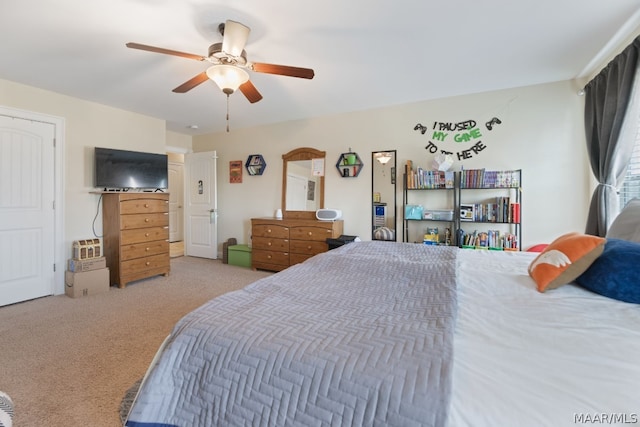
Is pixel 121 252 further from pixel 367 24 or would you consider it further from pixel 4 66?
pixel 367 24

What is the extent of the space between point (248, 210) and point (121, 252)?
6.61 feet

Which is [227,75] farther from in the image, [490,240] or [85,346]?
[490,240]

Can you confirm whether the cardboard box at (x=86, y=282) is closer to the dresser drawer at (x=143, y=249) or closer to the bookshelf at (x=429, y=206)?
the dresser drawer at (x=143, y=249)

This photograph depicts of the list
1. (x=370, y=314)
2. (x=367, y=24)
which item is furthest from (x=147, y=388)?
(x=367, y=24)

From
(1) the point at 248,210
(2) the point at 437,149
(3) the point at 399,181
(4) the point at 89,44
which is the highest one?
(4) the point at 89,44

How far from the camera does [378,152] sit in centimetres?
401

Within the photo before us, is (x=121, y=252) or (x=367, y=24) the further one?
(x=121, y=252)

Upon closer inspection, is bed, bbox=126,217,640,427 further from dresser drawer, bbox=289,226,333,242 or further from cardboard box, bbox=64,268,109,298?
cardboard box, bbox=64,268,109,298

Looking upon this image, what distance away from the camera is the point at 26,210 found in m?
3.26

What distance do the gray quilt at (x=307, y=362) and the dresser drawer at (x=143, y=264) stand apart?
3.17m

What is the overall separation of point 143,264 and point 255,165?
7.45 ft

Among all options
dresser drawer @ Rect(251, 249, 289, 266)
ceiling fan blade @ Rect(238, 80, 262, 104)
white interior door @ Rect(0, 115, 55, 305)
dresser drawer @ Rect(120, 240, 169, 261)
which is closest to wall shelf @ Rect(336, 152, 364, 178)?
dresser drawer @ Rect(251, 249, 289, 266)

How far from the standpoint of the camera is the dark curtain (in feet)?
7.25

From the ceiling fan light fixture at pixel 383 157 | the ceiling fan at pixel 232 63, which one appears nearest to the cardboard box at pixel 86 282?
the ceiling fan at pixel 232 63
